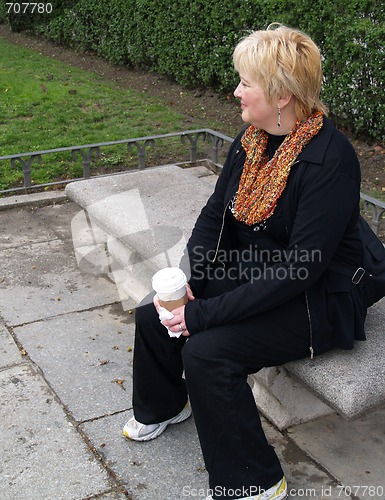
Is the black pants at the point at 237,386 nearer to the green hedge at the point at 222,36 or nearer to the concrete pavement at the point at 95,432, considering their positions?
the concrete pavement at the point at 95,432

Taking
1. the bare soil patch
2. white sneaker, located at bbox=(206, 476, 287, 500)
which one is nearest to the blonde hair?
white sneaker, located at bbox=(206, 476, 287, 500)

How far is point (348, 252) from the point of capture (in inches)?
114

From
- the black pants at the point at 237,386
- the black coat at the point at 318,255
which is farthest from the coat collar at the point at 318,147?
the black pants at the point at 237,386

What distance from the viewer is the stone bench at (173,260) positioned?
9.05 ft

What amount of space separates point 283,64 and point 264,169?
0.41 metres

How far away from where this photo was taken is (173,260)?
3.81 m

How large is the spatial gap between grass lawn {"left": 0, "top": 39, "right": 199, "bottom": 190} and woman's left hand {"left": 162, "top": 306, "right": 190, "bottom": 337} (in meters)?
3.91

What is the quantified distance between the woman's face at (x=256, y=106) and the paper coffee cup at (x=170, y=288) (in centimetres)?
66

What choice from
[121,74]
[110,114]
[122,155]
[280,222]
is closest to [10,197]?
[122,155]

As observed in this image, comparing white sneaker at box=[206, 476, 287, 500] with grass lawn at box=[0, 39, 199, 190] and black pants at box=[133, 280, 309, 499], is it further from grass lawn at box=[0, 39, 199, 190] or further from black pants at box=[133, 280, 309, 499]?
grass lawn at box=[0, 39, 199, 190]

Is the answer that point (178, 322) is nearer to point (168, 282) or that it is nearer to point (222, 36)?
point (168, 282)

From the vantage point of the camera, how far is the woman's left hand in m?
2.91

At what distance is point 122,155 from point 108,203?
2.81 m

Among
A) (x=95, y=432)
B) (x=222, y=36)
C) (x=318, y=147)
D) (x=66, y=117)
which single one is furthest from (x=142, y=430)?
(x=222, y=36)
